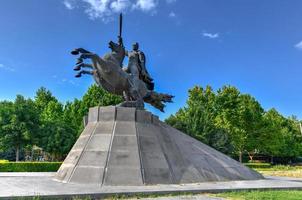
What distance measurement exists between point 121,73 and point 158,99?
2.66 meters

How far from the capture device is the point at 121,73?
12203mm

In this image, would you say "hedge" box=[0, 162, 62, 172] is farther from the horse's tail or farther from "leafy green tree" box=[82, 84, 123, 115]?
"leafy green tree" box=[82, 84, 123, 115]

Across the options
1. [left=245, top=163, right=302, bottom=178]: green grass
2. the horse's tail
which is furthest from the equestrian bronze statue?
[left=245, top=163, right=302, bottom=178]: green grass

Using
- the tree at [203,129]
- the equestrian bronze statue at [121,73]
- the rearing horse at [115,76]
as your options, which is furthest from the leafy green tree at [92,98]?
the rearing horse at [115,76]

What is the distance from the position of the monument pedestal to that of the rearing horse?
1087 millimetres

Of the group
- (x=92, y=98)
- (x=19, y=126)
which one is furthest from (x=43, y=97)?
(x=19, y=126)

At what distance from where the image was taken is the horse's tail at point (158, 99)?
45.6 ft

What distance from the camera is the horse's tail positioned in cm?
1391

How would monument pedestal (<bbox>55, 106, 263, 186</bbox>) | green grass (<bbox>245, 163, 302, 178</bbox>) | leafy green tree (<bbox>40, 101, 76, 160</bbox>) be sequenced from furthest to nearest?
leafy green tree (<bbox>40, 101, 76, 160</bbox>)
green grass (<bbox>245, 163, 302, 178</bbox>)
monument pedestal (<bbox>55, 106, 263, 186</bbox>)

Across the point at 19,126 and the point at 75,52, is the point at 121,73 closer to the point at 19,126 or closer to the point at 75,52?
the point at 75,52

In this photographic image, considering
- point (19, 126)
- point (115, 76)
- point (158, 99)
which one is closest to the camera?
point (115, 76)

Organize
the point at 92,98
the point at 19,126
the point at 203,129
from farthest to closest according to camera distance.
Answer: the point at 92,98 → the point at 203,129 → the point at 19,126

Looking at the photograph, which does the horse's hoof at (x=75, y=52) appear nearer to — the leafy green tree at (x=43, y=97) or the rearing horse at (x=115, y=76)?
the rearing horse at (x=115, y=76)

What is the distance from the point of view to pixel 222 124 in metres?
38.9
